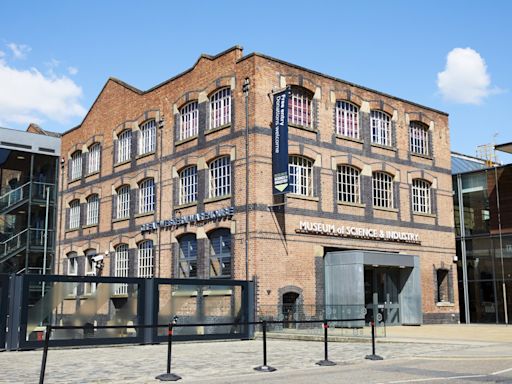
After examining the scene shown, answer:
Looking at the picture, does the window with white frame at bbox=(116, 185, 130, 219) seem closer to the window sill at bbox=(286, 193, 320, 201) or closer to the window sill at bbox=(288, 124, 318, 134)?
the window sill at bbox=(286, 193, 320, 201)

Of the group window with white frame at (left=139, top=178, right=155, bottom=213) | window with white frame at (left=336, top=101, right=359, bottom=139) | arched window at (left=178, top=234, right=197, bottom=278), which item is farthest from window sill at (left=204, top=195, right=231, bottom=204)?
window with white frame at (left=336, top=101, right=359, bottom=139)

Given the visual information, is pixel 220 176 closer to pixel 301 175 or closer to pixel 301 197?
pixel 301 175

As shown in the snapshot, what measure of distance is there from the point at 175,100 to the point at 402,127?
35.6 feet

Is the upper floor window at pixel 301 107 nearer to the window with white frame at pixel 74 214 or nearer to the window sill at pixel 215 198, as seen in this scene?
the window sill at pixel 215 198

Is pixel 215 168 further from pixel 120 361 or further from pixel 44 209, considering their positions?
pixel 44 209

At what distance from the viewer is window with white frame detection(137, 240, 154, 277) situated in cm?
2925

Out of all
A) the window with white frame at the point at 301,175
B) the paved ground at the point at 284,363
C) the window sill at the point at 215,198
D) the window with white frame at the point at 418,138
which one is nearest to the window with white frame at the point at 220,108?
the window sill at the point at 215,198

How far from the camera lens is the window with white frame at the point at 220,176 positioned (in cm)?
2580

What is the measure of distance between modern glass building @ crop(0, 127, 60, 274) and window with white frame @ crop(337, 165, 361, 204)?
A: 1780 cm

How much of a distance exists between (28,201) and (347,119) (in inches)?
748

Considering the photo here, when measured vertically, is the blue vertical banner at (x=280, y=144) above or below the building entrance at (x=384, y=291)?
above

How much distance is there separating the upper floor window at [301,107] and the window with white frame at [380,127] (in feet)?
13.1

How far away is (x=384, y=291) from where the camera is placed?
27.6 m

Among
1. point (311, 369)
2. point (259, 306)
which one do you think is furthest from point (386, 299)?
point (311, 369)
